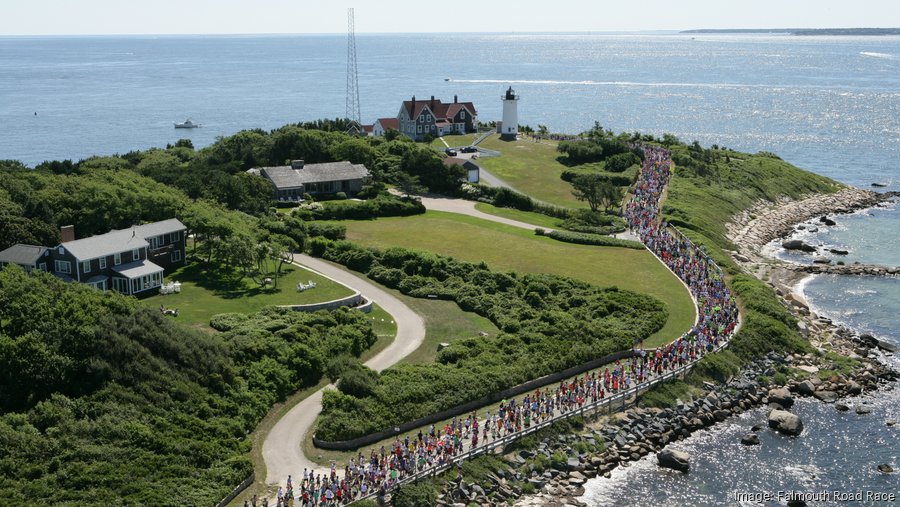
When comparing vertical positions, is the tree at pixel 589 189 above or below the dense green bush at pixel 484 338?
above

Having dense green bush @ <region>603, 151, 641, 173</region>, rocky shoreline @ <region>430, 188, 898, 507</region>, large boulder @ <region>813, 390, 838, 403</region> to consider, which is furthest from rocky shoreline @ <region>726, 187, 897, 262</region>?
large boulder @ <region>813, 390, 838, 403</region>

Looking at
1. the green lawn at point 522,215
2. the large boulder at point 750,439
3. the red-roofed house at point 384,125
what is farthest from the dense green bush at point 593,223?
the red-roofed house at point 384,125

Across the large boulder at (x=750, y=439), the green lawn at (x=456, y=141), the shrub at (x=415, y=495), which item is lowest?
the large boulder at (x=750, y=439)

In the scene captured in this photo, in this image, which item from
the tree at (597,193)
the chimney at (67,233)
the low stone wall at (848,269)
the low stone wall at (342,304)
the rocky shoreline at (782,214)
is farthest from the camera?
the tree at (597,193)

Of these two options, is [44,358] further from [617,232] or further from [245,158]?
[245,158]

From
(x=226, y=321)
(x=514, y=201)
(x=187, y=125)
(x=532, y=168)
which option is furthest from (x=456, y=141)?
(x=187, y=125)

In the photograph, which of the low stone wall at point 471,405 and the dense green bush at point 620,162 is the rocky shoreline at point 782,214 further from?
the low stone wall at point 471,405

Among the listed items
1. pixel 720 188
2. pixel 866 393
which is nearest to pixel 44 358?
pixel 866 393
